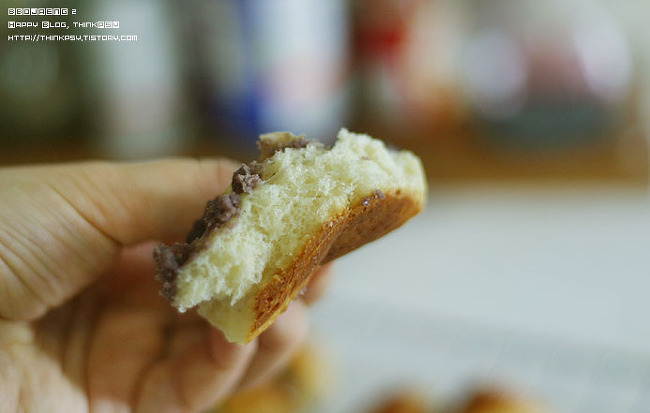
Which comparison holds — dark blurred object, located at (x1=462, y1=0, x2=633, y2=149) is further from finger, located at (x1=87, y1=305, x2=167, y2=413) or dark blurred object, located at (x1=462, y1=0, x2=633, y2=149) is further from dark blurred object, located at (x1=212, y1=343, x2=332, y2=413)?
finger, located at (x1=87, y1=305, x2=167, y2=413)

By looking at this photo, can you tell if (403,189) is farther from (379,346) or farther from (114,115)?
(114,115)

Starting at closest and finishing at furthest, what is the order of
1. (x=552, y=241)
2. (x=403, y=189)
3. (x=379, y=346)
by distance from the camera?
(x=403, y=189)
(x=379, y=346)
(x=552, y=241)

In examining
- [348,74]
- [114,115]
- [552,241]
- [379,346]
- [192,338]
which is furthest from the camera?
[348,74]

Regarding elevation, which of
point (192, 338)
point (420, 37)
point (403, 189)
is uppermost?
point (420, 37)

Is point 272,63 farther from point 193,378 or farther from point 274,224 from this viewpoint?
point 274,224

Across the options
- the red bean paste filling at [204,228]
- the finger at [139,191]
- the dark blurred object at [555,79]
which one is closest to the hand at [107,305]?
the finger at [139,191]

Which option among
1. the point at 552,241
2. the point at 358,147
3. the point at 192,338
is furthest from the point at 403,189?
the point at 552,241

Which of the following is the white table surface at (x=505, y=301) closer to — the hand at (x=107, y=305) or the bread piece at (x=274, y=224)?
the hand at (x=107, y=305)

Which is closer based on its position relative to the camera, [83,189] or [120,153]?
[83,189]
